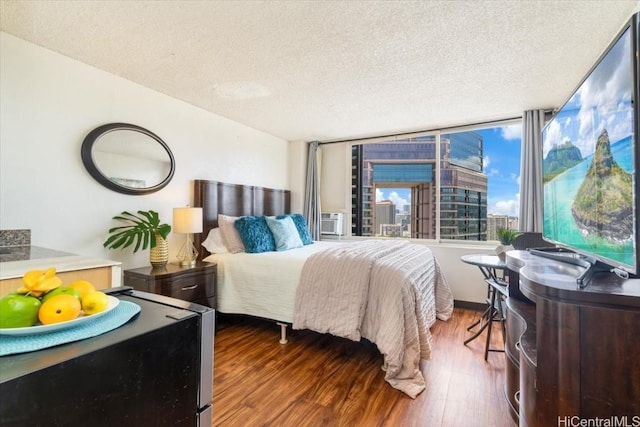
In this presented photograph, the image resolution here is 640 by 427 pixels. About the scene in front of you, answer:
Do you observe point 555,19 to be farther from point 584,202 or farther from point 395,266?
point 395,266

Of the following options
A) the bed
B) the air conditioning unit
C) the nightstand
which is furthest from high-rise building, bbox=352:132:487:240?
the nightstand

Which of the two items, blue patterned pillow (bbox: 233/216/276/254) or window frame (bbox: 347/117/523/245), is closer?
blue patterned pillow (bbox: 233/216/276/254)

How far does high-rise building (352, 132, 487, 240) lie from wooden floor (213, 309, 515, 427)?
177cm

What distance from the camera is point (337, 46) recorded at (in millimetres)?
2094

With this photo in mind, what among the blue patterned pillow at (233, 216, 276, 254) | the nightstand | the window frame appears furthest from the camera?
the window frame

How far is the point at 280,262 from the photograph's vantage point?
106 inches

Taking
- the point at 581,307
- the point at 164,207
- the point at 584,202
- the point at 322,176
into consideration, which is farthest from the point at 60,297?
the point at 322,176

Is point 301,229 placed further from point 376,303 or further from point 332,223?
point 376,303

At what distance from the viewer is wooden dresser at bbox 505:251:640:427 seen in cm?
76

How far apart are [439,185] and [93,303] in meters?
4.17

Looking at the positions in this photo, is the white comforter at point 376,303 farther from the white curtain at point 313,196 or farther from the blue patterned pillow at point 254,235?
the white curtain at point 313,196

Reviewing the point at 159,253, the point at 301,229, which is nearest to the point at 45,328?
the point at 159,253

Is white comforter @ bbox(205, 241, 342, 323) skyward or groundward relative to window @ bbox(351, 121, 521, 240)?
groundward

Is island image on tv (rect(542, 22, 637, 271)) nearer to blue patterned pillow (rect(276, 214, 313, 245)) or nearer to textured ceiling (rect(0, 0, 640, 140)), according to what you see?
textured ceiling (rect(0, 0, 640, 140))
